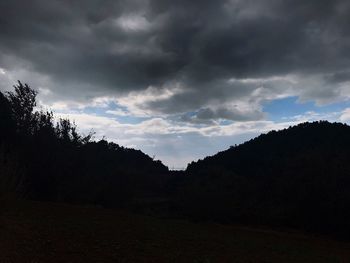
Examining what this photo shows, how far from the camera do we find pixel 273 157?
5462cm

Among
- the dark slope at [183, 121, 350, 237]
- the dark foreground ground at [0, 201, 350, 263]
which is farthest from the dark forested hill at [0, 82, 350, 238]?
the dark foreground ground at [0, 201, 350, 263]

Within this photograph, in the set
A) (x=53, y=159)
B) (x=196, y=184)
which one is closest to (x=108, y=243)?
(x=53, y=159)

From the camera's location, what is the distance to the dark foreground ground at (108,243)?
34.6 ft

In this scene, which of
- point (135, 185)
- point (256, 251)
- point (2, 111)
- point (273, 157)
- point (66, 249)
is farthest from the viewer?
point (273, 157)

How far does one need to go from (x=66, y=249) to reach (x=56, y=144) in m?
17.2

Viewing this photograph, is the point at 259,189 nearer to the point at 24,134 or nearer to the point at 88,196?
the point at 88,196

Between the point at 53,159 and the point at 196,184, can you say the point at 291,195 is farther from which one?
the point at 53,159

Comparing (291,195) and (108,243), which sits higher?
(291,195)

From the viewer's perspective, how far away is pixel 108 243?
12266mm

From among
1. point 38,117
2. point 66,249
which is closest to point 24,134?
point 38,117

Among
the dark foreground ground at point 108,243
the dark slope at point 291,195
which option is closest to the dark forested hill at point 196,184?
the dark slope at point 291,195

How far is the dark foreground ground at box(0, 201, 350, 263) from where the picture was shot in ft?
34.6

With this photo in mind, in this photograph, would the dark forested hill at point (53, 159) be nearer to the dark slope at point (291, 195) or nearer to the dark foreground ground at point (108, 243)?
the dark slope at point (291, 195)

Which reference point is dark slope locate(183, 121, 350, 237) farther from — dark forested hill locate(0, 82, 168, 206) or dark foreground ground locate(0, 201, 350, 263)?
dark foreground ground locate(0, 201, 350, 263)
